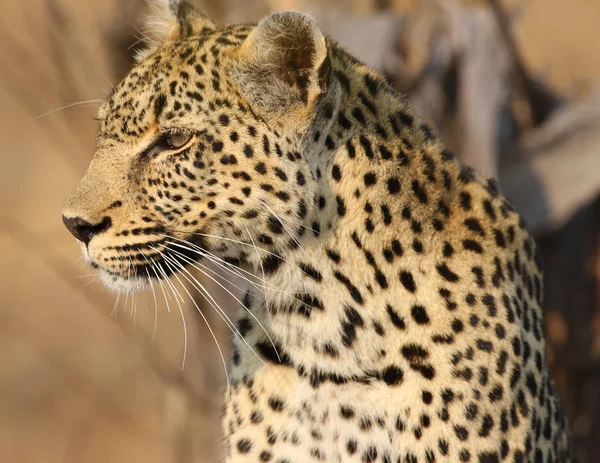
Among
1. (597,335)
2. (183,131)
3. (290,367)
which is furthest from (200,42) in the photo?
(597,335)

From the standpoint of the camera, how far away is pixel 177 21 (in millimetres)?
5270

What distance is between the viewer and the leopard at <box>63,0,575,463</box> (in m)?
4.52

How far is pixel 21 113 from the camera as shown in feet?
59.8

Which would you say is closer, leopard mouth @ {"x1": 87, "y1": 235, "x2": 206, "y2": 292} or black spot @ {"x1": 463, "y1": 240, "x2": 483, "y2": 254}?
leopard mouth @ {"x1": 87, "y1": 235, "x2": 206, "y2": 292}

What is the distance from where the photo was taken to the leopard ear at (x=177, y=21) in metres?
5.25

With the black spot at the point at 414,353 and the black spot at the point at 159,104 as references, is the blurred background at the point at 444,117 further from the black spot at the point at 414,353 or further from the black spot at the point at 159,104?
the black spot at the point at 414,353

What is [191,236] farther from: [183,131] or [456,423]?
[456,423]

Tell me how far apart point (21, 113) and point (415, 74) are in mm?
11850

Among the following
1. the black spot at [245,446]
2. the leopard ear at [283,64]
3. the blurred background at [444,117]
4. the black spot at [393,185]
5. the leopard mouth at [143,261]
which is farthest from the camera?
the blurred background at [444,117]

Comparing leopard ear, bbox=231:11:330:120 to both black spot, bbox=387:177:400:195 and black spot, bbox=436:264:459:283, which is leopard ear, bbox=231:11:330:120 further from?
black spot, bbox=436:264:459:283

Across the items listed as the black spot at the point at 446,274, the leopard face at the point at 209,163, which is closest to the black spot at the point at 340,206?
the leopard face at the point at 209,163

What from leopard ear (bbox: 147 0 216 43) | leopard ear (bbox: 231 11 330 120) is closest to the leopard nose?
leopard ear (bbox: 231 11 330 120)

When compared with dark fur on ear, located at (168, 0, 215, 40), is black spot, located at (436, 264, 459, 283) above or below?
below

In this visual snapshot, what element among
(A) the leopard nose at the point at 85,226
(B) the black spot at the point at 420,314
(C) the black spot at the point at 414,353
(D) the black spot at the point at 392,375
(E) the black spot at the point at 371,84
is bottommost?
(D) the black spot at the point at 392,375
